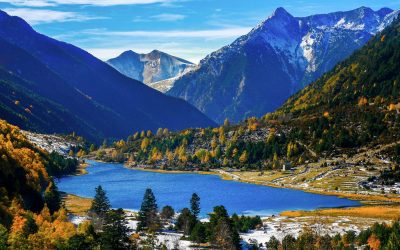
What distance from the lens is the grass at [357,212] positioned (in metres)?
182

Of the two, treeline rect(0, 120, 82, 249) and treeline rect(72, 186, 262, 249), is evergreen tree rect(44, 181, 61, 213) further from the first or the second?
treeline rect(72, 186, 262, 249)

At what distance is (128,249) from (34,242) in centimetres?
2270

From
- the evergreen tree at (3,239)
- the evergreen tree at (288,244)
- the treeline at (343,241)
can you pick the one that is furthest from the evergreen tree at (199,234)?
the evergreen tree at (3,239)

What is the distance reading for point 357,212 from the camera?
19000cm

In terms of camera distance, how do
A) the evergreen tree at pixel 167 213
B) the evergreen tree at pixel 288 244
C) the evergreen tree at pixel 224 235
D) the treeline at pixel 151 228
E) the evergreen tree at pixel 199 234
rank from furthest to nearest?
the evergreen tree at pixel 167 213 → the evergreen tree at pixel 199 234 → the evergreen tree at pixel 224 235 → the evergreen tree at pixel 288 244 → the treeline at pixel 151 228

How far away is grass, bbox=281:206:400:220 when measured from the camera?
182m

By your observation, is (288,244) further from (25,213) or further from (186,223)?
(25,213)

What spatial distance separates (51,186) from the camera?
168375 mm

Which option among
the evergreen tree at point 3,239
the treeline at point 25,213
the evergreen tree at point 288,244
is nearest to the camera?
the evergreen tree at point 3,239

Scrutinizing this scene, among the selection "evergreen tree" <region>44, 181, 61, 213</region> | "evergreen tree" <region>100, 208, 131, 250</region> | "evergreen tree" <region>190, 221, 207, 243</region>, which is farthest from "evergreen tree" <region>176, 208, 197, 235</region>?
"evergreen tree" <region>44, 181, 61, 213</region>

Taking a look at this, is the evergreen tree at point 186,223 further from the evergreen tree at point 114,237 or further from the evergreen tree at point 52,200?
the evergreen tree at point 52,200

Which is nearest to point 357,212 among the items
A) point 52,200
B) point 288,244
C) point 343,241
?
point 343,241

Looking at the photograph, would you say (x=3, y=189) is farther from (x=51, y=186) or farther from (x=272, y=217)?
(x=272, y=217)

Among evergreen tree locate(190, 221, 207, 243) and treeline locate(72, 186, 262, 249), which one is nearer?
treeline locate(72, 186, 262, 249)
